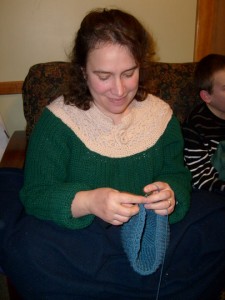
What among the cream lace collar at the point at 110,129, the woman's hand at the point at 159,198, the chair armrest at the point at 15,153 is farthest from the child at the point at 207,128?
the chair armrest at the point at 15,153

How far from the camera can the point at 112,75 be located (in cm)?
84

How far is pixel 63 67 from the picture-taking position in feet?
4.46

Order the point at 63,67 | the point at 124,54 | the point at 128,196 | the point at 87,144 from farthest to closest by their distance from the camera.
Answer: the point at 63,67
the point at 87,144
the point at 124,54
the point at 128,196

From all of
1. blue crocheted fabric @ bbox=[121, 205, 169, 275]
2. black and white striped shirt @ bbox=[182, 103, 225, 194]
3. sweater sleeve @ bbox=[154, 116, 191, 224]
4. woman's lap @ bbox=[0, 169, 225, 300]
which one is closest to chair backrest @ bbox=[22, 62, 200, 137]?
black and white striped shirt @ bbox=[182, 103, 225, 194]

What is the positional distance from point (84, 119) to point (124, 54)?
25 centimetres

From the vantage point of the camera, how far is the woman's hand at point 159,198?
2.54 ft

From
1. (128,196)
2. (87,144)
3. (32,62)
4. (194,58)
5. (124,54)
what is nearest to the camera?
(128,196)

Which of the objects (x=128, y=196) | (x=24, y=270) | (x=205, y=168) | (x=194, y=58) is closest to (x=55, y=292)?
(x=24, y=270)

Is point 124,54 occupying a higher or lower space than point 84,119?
higher

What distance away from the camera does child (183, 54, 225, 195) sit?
1239 millimetres

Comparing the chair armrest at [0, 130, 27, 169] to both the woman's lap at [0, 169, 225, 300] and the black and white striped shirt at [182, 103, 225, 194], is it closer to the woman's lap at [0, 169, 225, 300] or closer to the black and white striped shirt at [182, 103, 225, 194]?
the woman's lap at [0, 169, 225, 300]

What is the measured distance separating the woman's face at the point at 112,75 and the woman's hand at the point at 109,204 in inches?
11.5

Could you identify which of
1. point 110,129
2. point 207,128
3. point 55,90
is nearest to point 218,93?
point 207,128

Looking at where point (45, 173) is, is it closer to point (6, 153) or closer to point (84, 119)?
point (84, 119)
